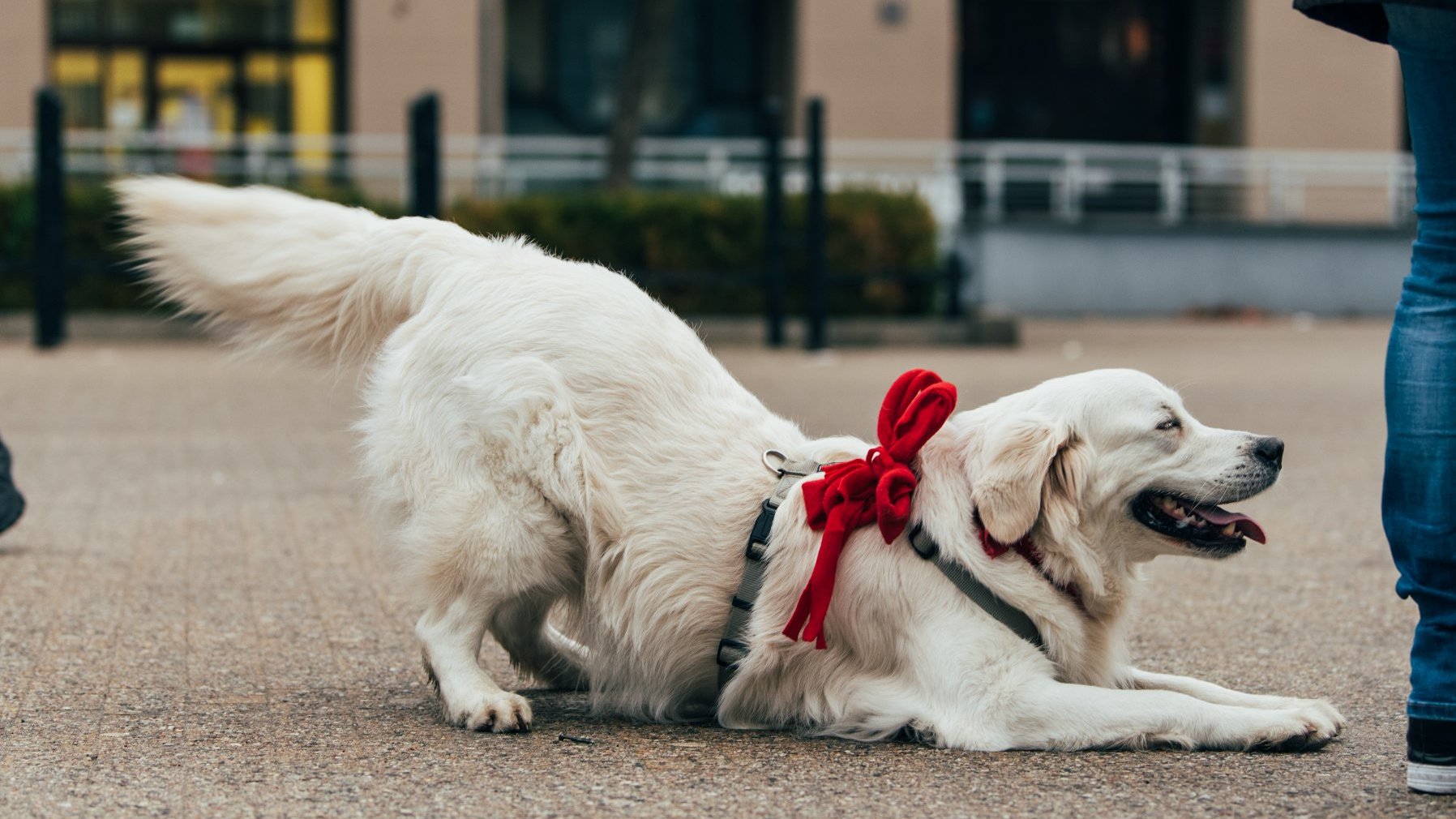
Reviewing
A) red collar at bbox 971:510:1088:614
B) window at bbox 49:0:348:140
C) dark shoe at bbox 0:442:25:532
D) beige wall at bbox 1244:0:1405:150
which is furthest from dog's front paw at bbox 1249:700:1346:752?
beige wall at bbox 1244:0:1405:150

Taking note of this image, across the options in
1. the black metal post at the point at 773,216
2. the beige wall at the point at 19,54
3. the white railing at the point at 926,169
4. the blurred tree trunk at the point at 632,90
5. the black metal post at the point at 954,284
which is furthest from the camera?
the beige wall at the point at 19,54

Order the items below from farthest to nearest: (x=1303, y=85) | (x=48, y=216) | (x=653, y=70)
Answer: (x=653, y=70) < (x=1303, y=85) < (x=48, y=216)

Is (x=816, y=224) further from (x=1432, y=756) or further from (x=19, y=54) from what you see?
(x=19, y=54)

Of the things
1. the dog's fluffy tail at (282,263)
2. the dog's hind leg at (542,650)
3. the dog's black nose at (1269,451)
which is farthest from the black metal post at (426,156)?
the dog's black nose at (1269,451)

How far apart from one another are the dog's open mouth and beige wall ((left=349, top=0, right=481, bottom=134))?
17.9 m

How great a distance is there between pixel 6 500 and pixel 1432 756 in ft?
13.0

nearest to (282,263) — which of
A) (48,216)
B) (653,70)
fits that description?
(48,216)

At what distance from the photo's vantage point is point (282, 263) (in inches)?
152

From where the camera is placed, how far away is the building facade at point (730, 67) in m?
20.5

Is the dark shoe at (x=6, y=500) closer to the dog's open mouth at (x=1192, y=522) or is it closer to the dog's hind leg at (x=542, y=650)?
the dog's hind leg at (x=542, y=650)

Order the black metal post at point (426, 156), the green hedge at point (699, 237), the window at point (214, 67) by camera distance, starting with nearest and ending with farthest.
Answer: the black metal post at point (426, 156)
the green hedge at point (699, 237)
the window at point (214, 67)

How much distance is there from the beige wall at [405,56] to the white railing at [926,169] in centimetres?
33

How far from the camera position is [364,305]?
3.85 metres

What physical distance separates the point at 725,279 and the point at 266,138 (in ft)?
28.6
